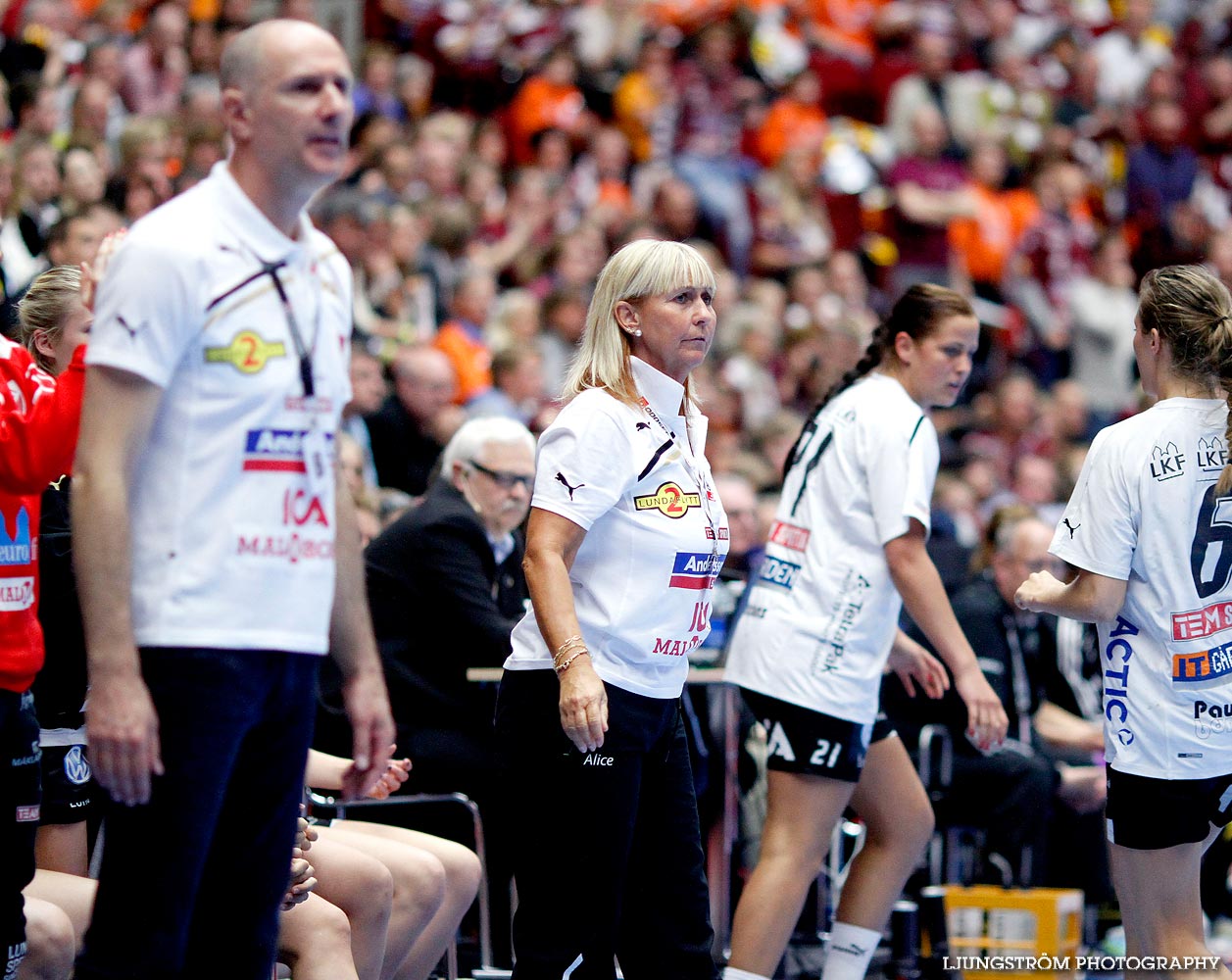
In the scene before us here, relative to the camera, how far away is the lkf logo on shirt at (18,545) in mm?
3166

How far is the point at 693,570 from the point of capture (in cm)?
372

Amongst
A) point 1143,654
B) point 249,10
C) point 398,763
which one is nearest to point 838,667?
point 1143,654

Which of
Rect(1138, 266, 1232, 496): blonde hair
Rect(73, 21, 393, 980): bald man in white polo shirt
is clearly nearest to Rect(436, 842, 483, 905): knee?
Rect(73, 21, 393, 980): bald man in white polo shirt

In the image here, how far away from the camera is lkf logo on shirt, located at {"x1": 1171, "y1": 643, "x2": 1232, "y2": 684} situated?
383 centimetres

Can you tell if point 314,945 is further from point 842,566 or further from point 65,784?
point 842,566

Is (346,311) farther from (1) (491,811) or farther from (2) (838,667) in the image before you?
(1) (491,811)

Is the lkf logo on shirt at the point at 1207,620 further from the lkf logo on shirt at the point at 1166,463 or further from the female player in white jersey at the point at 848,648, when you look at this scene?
the female player in white jersey at the point at 848,648

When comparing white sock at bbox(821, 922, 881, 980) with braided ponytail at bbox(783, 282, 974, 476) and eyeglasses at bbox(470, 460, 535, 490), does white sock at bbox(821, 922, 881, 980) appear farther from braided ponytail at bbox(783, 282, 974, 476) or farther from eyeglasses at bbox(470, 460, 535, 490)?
eyeglasses at bbox(470, 460, 535, 490)

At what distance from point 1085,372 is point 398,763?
960 centimetres

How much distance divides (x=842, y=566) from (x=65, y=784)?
2.10 meters

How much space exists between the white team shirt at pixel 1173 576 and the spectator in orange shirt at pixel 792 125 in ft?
30.3

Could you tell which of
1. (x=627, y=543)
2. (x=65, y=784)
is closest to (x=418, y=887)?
(x=65, y=784)

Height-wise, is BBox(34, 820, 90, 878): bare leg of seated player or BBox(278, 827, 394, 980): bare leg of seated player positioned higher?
BBox(34, 820, 90, 878): bare leg of seated player

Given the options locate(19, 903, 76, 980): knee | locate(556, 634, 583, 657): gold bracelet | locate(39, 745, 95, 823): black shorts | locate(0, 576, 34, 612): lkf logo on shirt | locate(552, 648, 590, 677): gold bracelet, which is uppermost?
locate(0, 576, 34, 612): lkf logo on shirt
